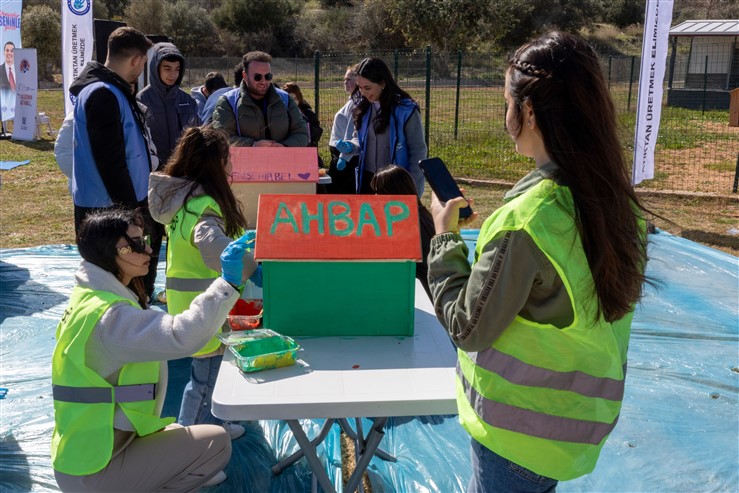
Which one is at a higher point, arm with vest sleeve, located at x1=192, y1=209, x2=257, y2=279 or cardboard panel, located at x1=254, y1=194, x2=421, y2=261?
cardboard panel, located at x1=254, y1=194, x2=421, y2=261

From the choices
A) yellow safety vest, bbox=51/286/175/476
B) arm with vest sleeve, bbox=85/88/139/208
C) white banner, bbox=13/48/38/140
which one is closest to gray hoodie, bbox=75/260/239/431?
yellow safety vest, bbox=51/286/175/476

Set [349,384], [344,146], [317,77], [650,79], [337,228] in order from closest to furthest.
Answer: [349,384], [337,228], [344,146], [650,79], [317,77]

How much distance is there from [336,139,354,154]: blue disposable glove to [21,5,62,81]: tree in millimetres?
24073

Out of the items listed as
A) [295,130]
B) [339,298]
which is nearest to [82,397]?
[339,298]

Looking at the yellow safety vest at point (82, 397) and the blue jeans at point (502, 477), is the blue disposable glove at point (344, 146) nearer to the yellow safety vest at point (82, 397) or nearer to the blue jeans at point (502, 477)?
the yellow safety vest at point (82, 397)

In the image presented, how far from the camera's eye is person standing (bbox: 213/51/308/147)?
15.3 feet

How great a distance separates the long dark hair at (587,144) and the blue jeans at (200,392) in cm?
180

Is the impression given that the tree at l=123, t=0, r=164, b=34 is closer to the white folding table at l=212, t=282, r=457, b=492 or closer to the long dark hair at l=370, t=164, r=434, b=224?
the long dark hair at l=370, t=164, r=434, b=224

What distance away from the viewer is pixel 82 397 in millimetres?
1949

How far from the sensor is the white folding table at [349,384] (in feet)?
5.96

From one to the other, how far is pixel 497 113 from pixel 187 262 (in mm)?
11343

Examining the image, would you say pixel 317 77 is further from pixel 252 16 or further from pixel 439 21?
pixel 252 16

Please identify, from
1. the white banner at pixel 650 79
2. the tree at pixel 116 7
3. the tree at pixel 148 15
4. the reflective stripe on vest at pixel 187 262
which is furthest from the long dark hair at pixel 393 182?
the tree at pixel 116 7

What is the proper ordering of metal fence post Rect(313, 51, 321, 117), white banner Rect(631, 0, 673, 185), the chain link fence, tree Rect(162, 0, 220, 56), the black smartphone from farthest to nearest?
1. tree Rect(162, 0, 220, 56)
2. the chain link fence
3. metal fence post Rect(313, 51, 321, 117)
4. white banner Rect(631, 0, 673, 185)
5. the black smartphone
